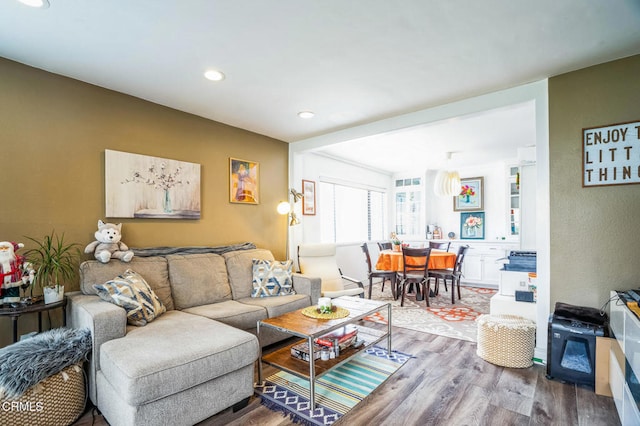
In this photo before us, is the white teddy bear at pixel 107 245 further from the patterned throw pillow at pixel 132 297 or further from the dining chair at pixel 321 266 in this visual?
the dining chair at pixel 321 266

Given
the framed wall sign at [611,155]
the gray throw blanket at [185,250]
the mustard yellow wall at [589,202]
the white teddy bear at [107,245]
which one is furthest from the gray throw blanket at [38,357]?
the framed wall sign at [611,155]

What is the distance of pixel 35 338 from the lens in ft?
6.26

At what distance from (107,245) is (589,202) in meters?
3.85

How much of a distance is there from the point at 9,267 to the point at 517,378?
3687mm

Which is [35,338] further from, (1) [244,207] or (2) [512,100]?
(2) [512,100]

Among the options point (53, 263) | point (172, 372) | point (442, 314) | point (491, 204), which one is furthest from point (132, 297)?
point (491, 204)

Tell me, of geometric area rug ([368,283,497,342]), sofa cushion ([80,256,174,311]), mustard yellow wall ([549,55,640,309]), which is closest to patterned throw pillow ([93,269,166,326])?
sofa cushion ([80,256,174,311])

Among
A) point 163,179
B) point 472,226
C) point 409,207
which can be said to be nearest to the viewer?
point 163,179

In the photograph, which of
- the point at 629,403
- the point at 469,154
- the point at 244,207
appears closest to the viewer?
the point at 629,403

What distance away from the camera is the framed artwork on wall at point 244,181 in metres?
3.80

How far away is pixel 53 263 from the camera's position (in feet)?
7.33

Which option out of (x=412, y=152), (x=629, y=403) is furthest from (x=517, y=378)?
(x=412, y=152)

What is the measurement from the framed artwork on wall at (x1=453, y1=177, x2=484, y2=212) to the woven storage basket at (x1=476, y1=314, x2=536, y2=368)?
403 centimetres

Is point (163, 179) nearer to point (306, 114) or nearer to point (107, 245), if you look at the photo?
point (107, 245)
